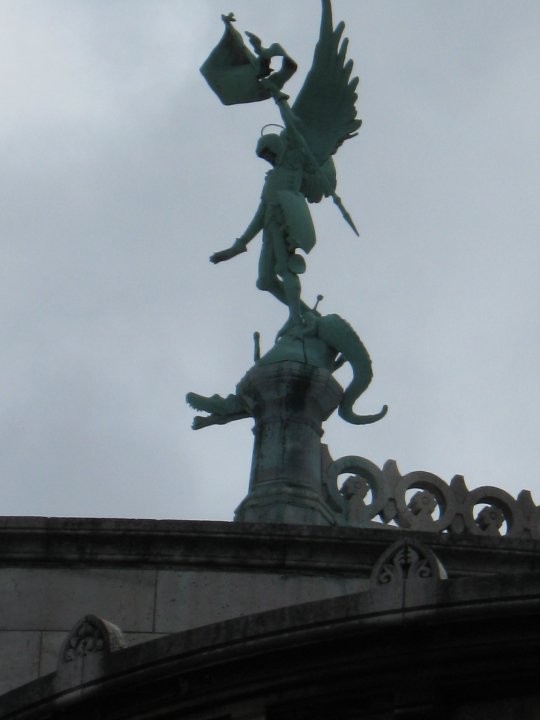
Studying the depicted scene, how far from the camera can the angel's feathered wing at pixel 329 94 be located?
3353 cm

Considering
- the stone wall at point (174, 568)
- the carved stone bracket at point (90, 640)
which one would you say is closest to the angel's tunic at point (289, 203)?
the stone wall at point (174, 568)

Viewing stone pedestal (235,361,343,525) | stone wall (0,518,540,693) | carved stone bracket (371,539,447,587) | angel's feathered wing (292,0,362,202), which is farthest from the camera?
angel's feathered wing (292,0,362,202)

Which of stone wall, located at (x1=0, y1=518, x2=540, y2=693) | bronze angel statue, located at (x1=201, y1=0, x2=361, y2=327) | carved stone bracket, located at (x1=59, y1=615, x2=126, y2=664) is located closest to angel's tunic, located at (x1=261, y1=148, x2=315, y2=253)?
bronze angel statue, located at (x1=201, y1=0, x2=361, y2=327)

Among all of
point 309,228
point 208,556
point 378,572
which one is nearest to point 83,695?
point 378,572

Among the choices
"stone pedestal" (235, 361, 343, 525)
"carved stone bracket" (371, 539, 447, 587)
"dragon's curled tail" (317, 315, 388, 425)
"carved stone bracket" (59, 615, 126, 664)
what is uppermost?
"dragon's curled tail" (317, 315, 388, 425)

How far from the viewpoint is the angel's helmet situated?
3319 cm

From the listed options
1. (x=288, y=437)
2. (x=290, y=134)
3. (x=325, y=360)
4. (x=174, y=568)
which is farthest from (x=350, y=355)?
(x=174, y=568)

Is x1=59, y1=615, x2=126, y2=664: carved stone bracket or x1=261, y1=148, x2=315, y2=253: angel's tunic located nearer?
x1=59, y1=615, x2=126, y2=664: carved stone bracket

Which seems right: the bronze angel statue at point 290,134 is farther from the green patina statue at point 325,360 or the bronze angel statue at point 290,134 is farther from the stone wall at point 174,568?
the stone wall at point 174,568

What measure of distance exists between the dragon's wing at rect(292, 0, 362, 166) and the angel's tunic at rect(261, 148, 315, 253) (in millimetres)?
583

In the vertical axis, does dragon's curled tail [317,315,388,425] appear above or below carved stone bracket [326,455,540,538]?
above

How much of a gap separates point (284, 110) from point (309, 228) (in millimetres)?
1534

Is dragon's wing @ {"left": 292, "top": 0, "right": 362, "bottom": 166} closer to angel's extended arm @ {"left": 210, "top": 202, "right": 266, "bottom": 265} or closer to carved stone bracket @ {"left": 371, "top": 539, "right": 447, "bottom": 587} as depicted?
angel's extended arm @ {"left": 210, "top": 202, "right": 266, "bottom": 265}

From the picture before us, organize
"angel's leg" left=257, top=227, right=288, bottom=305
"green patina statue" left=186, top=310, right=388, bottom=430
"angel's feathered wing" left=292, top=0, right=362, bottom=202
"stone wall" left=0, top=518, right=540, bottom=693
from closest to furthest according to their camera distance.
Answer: "stone wall" left=0, top=518, right=540, bottom=693, "green patina statue" left=186, top=310, right=388, bottom=430, "angel's leg" left=257, top=227, right=288, bottom=305, "angel's feathered wing" left=292, top=0, right=362, bottom=202
